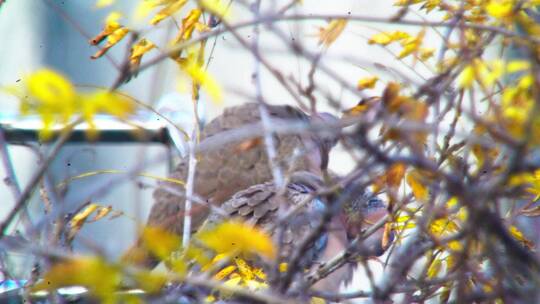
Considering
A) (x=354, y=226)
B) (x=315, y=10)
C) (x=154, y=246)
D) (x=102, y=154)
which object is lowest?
(x=154, y=246)

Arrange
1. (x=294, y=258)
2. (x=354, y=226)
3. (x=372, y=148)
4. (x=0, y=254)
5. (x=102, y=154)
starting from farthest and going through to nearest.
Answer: (x=102, y=154) < (x=0, y=254) < (x=354, y=226) < (x=294, y=258) < (x=372, y=148)

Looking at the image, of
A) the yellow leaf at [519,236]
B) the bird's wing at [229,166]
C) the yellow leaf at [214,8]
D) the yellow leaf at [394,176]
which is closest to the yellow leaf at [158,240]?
the yellow leaf at [214,8]

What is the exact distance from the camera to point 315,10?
5500 millimetres

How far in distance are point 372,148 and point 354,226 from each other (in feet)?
2.45

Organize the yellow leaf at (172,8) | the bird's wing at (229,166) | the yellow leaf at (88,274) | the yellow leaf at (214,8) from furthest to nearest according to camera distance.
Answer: the bird's wing at (229,166) → the yellow leaf at (172,8) → the yellow leaf at (214,8) → the yellow leaf at (88,274)

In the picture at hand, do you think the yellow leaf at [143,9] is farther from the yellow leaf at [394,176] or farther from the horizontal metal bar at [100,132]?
the yellow leaf at [394,176]

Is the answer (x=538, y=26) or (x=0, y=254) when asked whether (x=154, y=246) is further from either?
(x=0, y=254)

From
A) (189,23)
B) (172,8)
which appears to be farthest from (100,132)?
(172,8)

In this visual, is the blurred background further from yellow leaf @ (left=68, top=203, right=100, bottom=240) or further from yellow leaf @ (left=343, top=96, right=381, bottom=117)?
yellow leaf @ (left=343, top=96, right=381, bottom=117)

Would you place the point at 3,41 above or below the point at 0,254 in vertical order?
above

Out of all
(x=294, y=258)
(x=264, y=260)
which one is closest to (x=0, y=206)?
(x=264, y=260)

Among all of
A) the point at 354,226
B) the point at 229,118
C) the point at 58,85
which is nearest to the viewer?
the point at 58,85

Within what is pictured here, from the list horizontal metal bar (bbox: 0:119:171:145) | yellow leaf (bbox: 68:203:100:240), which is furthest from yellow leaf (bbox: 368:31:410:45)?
yellow leaf (bbox: 68:203:100:240)

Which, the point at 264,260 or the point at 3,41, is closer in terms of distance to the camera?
the point at 264,260
